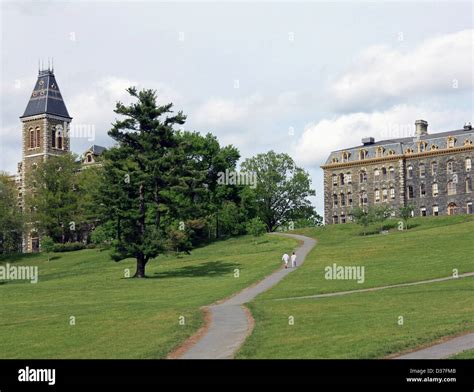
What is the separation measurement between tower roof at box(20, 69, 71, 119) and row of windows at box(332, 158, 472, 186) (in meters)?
46.3

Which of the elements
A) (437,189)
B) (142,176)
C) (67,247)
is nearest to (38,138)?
(67,247)

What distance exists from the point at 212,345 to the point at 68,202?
89.5 metres

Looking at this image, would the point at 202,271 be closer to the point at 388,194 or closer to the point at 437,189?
the point at 437,189

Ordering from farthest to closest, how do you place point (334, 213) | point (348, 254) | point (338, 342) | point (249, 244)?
1. point (334, 213)
2. point (249, 244)
3. point (348, 254)
4. point (338, 342)

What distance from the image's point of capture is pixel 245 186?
365ft

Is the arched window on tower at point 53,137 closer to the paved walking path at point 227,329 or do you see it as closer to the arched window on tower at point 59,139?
the arched window on tower at point 59,139

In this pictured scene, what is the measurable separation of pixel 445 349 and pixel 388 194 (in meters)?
96.2

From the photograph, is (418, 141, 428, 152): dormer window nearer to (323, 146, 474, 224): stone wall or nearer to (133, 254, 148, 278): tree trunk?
(323, 146, 474, 224): stone wall

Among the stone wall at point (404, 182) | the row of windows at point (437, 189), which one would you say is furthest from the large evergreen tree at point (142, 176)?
the row of windows at point (437, 189)

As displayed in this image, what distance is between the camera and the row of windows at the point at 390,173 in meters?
112

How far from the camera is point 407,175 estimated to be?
118 metres

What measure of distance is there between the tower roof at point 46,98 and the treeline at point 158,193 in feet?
43.5
